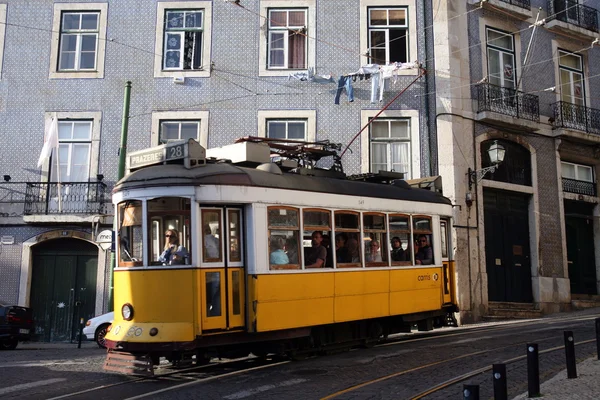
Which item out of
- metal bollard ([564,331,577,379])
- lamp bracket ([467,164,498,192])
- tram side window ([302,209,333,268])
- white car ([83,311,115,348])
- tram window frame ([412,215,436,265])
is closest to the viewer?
metal bollard ([564,331,577,379])

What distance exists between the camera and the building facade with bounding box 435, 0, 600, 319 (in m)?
17.5

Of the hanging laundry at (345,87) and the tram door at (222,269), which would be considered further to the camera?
the hanging laundry at (345,87)

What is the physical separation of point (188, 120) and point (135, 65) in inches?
84.6

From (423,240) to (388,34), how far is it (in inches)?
327

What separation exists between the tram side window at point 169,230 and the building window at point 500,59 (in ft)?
42.2

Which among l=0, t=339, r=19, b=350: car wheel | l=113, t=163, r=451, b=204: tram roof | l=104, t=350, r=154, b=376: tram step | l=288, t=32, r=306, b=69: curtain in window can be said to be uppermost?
l=288, t=32, r=306, b=69: curtain in window

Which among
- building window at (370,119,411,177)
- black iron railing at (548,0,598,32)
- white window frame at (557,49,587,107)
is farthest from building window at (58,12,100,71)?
white window frame at (557,49,587,107)

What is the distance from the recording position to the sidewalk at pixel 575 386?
6660 millimetres

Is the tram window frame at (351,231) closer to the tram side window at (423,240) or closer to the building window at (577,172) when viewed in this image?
the tram side window at (423,240)

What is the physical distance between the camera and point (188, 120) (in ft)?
57.8

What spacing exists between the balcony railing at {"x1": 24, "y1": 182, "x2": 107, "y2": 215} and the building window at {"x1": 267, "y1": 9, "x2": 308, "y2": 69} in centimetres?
581

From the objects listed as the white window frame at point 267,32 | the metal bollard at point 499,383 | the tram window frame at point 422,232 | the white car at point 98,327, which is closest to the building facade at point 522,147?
the white window frame at point 267,32

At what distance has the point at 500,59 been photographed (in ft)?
62.3

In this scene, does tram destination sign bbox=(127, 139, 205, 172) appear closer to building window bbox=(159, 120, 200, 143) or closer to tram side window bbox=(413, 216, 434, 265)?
tram side window bbox=(413, 216, 434, 265)
